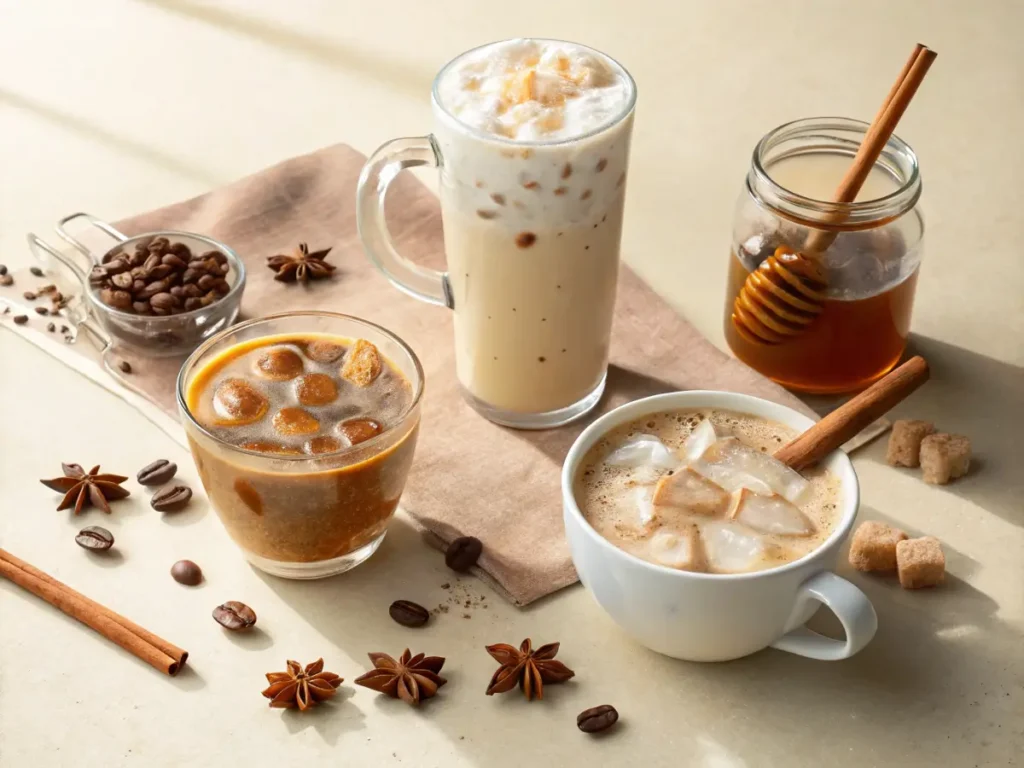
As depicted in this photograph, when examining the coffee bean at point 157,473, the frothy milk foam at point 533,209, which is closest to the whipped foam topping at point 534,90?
the frothy milk foam at point 533,209

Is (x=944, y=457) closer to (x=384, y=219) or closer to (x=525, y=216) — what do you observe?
(x=525, y=216)

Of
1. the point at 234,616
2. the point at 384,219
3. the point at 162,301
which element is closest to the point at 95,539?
the point at 234,616

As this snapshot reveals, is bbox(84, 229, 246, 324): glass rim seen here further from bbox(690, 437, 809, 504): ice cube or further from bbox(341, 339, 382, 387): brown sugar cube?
bbox(690, 437, 809, 504): ice cube

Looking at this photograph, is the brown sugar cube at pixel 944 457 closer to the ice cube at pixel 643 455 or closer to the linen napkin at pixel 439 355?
the linen napkin at pixel 439 355

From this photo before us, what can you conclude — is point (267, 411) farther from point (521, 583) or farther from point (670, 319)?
point (670, 319)

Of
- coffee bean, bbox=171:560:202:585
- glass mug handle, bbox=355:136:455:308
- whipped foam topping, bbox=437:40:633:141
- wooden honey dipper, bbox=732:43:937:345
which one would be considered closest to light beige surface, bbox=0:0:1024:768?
coffee bean, bbox=171:560:202:585

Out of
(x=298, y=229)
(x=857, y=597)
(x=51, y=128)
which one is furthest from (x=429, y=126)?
(x=857, y=597)
